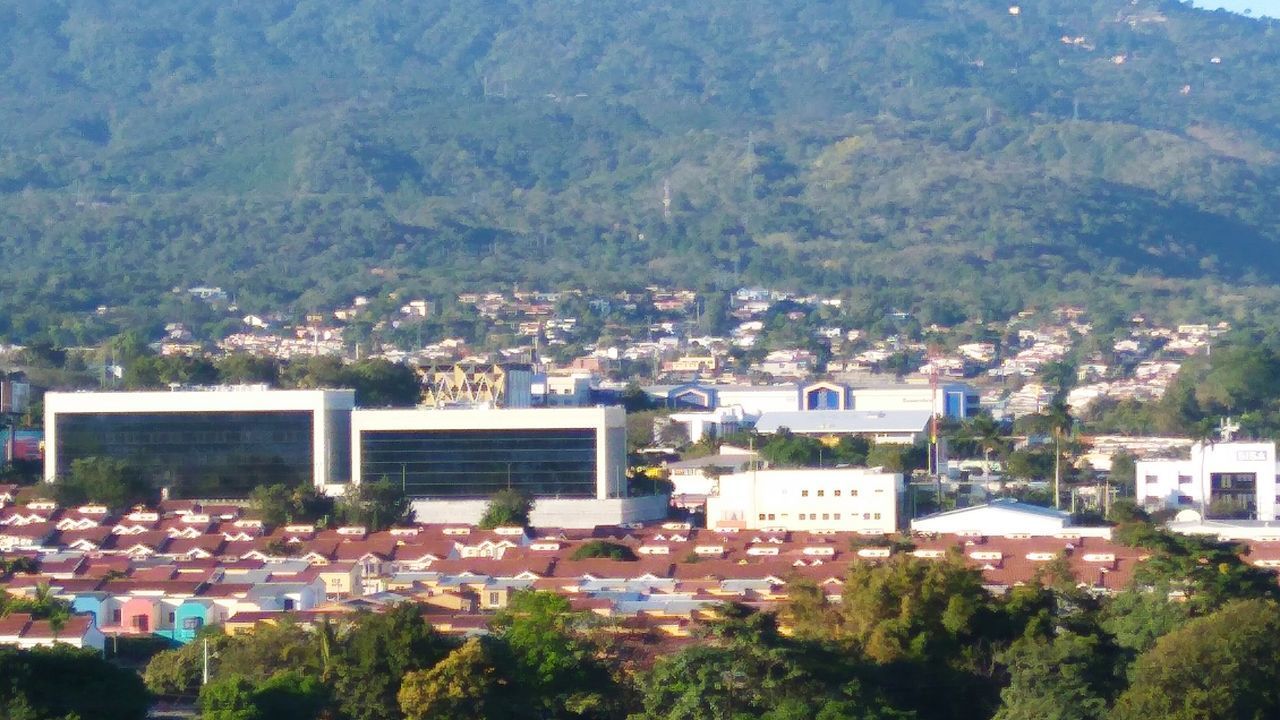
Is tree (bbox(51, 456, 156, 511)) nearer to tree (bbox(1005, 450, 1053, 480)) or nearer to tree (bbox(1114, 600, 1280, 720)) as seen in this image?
tree (bbox(1005, 450, 1053, 480))

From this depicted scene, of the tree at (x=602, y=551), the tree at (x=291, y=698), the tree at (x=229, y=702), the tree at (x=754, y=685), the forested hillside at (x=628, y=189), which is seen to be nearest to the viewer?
the tree at (x=229, y=702)

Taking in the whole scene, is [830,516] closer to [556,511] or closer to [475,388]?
[556,511]

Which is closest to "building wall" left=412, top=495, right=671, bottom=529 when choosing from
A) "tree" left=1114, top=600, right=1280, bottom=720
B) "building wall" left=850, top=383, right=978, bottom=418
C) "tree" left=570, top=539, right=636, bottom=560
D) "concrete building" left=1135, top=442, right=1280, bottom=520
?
"tree" left=570, top=539, right=636, bottom=560

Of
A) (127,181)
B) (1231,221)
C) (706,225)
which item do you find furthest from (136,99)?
(1231,221)

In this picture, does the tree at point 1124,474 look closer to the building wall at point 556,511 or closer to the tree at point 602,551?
the building wall at point 556,511

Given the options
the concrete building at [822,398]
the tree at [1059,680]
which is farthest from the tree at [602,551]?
the concrete building at [822,398]

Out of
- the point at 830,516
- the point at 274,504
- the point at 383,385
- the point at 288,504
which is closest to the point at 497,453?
the point at 288,504

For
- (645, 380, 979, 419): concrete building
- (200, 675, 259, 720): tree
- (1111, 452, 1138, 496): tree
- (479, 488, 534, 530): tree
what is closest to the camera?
(200, 675, 259, 720): tree
